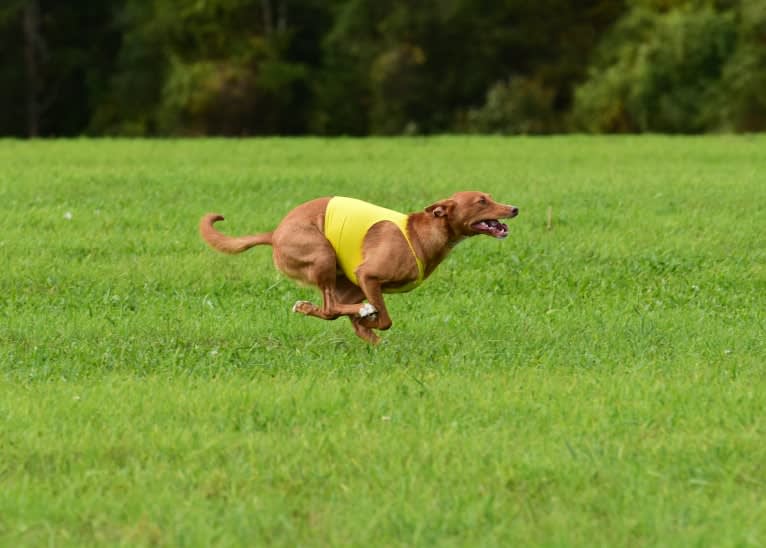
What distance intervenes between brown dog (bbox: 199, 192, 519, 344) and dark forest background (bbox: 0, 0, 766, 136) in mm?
34970

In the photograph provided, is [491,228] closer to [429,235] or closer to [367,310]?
[429,235]

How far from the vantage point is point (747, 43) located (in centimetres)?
4259

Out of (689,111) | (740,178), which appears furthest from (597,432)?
(689,111)

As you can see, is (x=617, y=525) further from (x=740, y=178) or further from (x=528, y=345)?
(x=740, y=178)

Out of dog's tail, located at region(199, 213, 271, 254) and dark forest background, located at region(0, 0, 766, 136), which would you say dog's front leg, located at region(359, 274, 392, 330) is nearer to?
dog's tail, located at region(199, 213, 271, 254)

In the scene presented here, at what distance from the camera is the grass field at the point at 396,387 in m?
5.74

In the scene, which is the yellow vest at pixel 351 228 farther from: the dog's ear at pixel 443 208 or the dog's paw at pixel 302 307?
the dog's paw at pixel 302 307

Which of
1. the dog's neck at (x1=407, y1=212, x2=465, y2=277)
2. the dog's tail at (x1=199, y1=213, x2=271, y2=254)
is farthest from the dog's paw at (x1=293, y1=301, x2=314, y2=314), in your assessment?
the dog's neck at (x1=407, y1=212, x2=465, y2=277)

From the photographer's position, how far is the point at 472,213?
894cm

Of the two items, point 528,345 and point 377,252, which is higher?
point 377,252

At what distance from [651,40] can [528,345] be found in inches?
1442

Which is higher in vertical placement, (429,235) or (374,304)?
(429,235)

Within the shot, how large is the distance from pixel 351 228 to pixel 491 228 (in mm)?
835

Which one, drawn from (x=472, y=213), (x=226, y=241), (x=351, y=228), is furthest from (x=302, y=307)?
(x=472, y=213)
